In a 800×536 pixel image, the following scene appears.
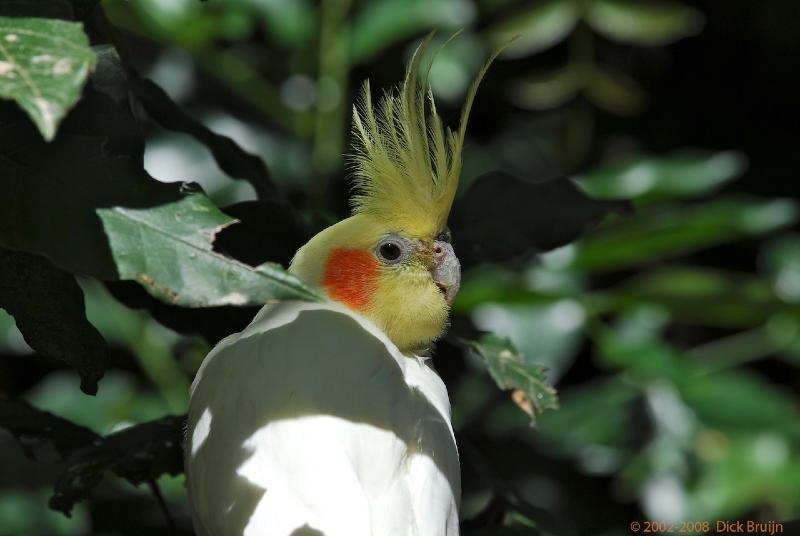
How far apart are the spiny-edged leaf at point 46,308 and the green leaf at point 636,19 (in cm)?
181

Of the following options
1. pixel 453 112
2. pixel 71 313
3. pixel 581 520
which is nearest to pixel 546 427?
pixel 581 520

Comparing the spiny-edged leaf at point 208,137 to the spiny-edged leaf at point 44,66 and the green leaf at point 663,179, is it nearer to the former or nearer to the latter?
the spiny-edged leaf at point 44,66

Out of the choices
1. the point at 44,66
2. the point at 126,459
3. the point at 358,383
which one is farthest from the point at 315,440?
the point at 44,66

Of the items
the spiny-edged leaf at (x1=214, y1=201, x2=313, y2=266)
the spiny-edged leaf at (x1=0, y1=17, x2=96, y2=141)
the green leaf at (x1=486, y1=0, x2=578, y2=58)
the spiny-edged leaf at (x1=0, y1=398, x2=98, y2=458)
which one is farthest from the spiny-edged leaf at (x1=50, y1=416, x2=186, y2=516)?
the green leaf at (x1=486, y1=0, x2=578, y2=58)

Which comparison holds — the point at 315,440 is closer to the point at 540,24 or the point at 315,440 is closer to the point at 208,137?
the point at 208,137

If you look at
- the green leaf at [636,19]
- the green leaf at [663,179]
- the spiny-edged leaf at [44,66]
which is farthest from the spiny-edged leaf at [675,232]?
the spiny-edged leaf at [44,66]

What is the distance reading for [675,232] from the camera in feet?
6.48

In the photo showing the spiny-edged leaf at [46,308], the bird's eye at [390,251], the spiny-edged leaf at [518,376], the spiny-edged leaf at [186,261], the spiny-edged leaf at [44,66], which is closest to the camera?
the spiny-edged leaf at [44,66]

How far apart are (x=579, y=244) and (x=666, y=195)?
0.20 meters

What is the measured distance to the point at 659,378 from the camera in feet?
6.70

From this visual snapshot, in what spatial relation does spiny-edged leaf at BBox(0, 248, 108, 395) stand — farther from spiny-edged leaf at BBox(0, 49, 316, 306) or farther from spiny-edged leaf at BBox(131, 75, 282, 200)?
spiny-edged leaf at BBox(131, 75, 282, 200)

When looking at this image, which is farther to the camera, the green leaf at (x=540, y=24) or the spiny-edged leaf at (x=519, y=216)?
the green leaf at (x=540, y=24)

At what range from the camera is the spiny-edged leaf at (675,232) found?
6.44ft

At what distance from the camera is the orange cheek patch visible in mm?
1459
